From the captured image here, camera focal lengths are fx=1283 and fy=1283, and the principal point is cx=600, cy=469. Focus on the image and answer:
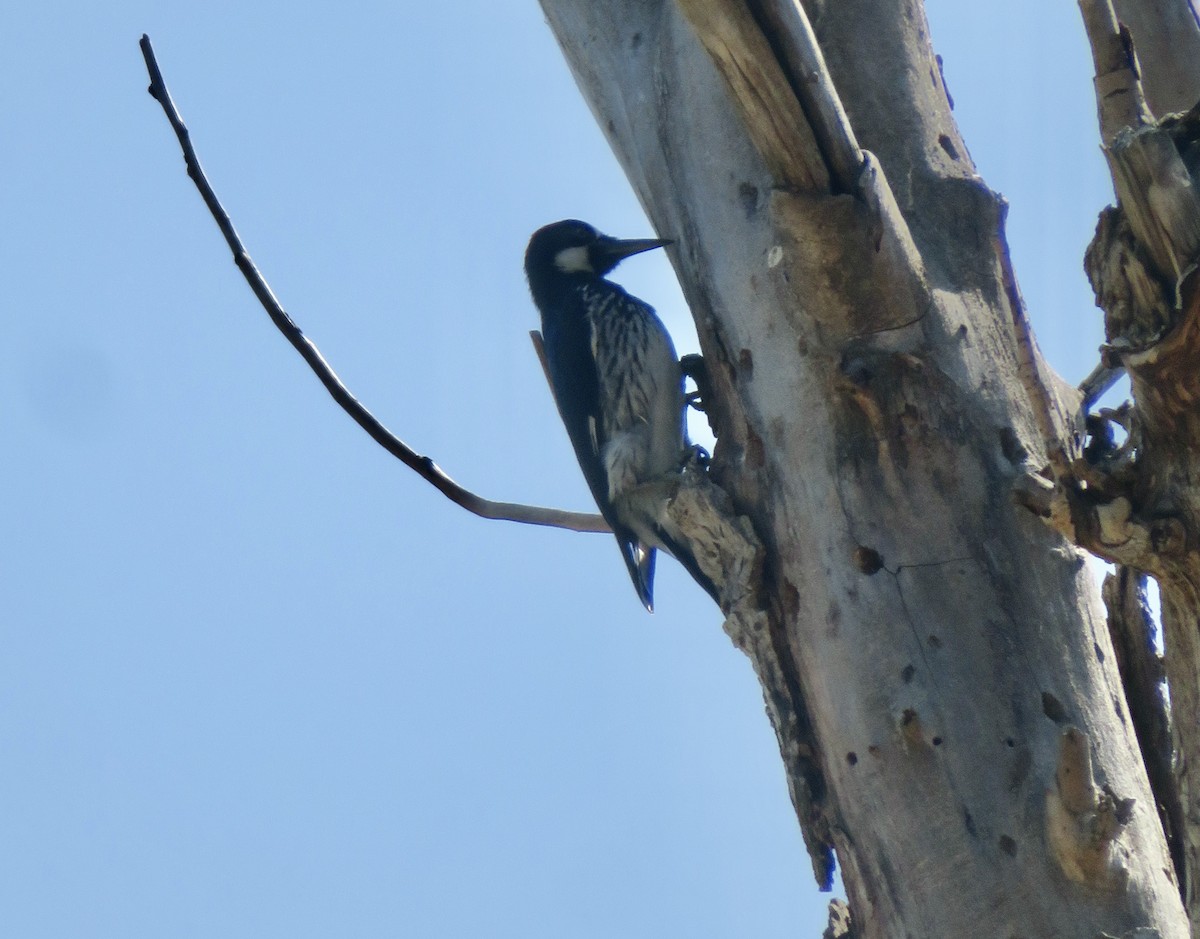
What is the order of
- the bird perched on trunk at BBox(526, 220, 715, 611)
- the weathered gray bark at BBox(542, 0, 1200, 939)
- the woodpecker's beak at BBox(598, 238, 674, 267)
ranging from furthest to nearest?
the woodpecker's beak at BBox(598, 238, 674, 267)
the bird perched on trunk at BBox(526, 220, 715, 611)
the weathered gray bark at BBox(542, 0, 1200, 939)

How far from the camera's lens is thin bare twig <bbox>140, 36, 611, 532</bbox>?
7.34ft

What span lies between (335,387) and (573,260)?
109 inches

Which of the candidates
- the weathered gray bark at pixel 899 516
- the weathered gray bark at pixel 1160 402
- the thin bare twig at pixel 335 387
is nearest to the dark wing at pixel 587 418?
the thin bare twig at pixel 335 387

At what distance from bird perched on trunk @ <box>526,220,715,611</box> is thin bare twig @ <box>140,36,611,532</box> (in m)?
0.98

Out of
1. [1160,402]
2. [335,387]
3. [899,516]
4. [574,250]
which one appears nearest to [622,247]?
[574,250]

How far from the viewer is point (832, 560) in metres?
2.09

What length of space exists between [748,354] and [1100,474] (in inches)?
33.0

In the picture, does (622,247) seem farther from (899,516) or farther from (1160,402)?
(1160,402)

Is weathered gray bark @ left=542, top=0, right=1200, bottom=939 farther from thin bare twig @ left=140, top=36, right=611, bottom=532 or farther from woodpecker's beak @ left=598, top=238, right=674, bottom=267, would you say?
woodpecker's beak @ left=598, top=238, right=674, bottom=267

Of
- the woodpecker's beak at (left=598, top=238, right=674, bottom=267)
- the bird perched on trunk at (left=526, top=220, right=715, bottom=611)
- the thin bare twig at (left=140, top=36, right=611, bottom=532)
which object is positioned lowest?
the thin bare twig at (left=140, top=36, right=611, bottom=532)

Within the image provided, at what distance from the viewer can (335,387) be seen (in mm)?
2473

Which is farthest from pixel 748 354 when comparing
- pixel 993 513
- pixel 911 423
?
pixel 993 513

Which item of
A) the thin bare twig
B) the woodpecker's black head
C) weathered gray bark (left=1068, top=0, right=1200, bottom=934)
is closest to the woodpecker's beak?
the woodpecker's black head

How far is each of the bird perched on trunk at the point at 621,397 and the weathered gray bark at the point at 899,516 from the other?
1520 mm
